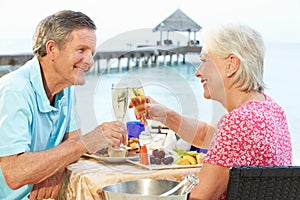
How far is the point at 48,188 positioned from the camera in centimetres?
214

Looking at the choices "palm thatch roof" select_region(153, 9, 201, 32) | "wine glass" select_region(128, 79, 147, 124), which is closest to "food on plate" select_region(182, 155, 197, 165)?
"wine glass" select_region(128, 79, 147, 124)

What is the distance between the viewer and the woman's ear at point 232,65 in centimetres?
187

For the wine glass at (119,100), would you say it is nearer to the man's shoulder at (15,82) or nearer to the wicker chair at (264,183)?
the man's shoulder at (15,82)

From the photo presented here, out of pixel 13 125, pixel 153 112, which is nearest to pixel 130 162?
pixel 153 112

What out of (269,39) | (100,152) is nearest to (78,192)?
(100,152)

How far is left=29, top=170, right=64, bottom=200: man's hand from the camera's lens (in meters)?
2.14

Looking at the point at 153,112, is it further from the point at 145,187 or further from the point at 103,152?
the point at 145,187

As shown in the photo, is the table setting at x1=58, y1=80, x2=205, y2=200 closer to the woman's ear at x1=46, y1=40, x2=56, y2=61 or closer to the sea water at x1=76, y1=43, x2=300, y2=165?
the sea water at x1=76, y1=43, x2=300, y2=165

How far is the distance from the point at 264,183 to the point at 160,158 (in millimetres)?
614

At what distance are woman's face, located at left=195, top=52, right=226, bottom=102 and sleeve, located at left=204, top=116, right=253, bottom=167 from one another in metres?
0.20

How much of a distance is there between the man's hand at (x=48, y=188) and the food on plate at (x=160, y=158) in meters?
0.31

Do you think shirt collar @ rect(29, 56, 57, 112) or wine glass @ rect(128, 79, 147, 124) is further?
shirt collar @ rect(29, 56, 57, 112)

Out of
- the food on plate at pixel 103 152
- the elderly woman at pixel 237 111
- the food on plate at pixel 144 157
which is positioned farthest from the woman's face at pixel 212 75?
the food on plate at pixel 103 152

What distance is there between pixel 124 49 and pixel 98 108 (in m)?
0.21
